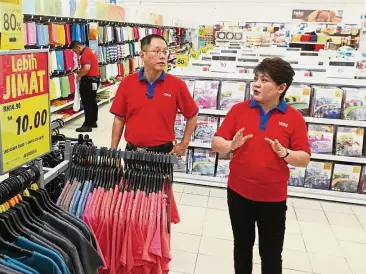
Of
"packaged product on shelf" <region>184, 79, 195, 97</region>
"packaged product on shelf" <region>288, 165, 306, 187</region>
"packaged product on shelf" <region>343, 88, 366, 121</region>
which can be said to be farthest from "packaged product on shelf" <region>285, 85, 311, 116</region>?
"packaged product on shelf" <region>184, 79, 195, 97</region>

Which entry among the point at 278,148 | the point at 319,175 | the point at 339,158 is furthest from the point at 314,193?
the point at 278,148

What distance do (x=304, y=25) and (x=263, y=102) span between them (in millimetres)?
19036

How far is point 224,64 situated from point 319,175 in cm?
185

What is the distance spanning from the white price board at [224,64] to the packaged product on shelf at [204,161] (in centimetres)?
111

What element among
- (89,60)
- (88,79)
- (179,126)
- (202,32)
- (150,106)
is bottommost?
(179,126)

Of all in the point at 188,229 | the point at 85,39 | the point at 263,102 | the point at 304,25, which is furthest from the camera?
the point at 304,25

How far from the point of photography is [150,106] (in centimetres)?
290

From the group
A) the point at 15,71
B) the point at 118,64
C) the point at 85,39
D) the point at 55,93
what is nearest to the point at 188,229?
the point at 15,71

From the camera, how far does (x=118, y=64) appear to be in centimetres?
1006

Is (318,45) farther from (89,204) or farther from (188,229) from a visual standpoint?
(89,204)

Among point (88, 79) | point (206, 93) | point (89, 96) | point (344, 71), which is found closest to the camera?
point (206, 93)

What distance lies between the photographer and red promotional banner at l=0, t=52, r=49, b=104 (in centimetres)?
148

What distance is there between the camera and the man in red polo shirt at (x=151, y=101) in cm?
288

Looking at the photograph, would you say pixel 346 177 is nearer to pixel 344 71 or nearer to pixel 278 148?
pixel 344 71
